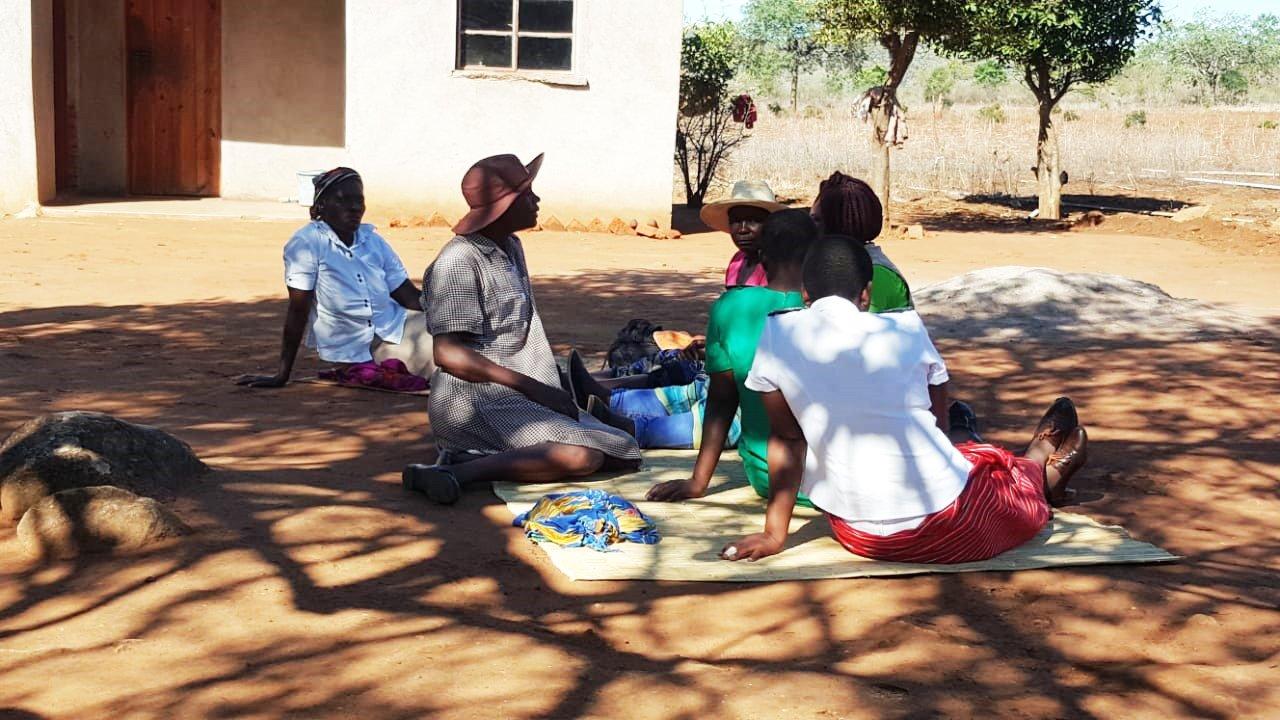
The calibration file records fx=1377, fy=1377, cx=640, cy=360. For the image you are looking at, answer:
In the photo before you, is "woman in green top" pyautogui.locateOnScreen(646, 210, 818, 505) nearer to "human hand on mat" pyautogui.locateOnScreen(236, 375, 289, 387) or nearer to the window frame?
"human hand on mat" pyautogui.locateOnScreen(236, 375, 289, 387)

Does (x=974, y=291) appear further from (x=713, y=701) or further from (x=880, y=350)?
(x=713, y=701)

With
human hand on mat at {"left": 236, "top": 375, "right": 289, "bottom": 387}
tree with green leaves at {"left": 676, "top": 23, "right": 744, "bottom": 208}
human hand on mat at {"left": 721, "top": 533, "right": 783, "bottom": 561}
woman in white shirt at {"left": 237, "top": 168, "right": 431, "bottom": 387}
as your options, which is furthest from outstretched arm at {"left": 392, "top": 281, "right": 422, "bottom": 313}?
tree with green leaves at {"left": 676, "top": 23, "right": 744, "bottom": 208}

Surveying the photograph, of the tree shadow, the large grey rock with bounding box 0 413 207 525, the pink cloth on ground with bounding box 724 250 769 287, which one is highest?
the pink cloth on ground with bounding box 724 250 769 287

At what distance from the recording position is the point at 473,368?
5027 millimetres

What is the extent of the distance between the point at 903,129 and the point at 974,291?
795 centimetres

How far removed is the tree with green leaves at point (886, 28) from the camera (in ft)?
53.9

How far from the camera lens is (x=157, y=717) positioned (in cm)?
299

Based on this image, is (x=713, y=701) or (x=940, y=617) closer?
(x=713, y=701)

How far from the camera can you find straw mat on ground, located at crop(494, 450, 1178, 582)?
4.11 metres

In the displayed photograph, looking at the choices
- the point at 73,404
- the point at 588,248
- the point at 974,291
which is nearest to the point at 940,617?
the point at 73,404

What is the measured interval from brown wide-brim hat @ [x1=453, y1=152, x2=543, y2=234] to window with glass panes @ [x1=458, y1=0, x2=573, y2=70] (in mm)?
10322

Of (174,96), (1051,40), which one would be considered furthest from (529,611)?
(1051,40)

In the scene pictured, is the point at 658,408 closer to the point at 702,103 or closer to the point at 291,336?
the point at 291,336

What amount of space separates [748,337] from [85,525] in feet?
7.13
